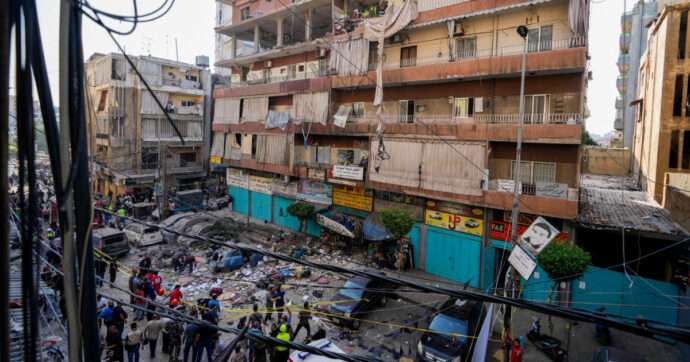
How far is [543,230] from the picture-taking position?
343 inches

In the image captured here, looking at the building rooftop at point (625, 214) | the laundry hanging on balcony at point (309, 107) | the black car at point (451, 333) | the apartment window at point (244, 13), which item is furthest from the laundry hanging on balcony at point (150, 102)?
the building rooftop at point (625, 214)

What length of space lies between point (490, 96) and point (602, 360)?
37.9ft

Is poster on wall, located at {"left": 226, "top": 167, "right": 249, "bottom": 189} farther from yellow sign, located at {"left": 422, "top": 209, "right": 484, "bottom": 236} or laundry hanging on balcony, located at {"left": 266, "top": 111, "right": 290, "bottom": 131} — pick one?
yellow sign, located at {"left": 422, "top": 209, "right": 484, "bottom": 236}

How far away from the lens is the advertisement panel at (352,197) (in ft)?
69.7

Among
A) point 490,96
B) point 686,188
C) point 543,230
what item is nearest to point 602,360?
point 543,230

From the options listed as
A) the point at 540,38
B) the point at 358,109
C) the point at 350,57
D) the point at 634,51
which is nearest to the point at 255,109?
the point at 358,109

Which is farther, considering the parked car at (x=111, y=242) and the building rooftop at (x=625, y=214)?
the parked car at (x=111, y=242)

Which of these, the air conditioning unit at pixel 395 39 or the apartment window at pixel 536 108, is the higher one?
the air conditioning unit at pixel 395 39

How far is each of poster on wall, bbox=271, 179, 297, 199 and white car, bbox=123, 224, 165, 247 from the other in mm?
7690

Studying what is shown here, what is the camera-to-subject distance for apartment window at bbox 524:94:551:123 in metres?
15.9

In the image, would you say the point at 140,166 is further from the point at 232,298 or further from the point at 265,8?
the point at 232,298

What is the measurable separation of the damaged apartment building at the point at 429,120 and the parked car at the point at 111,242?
380 inches

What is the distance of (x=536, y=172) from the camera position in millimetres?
16062

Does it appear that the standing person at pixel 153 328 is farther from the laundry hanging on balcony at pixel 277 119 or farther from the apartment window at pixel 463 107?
the laundry hanging on balcony at pixel 277 119
